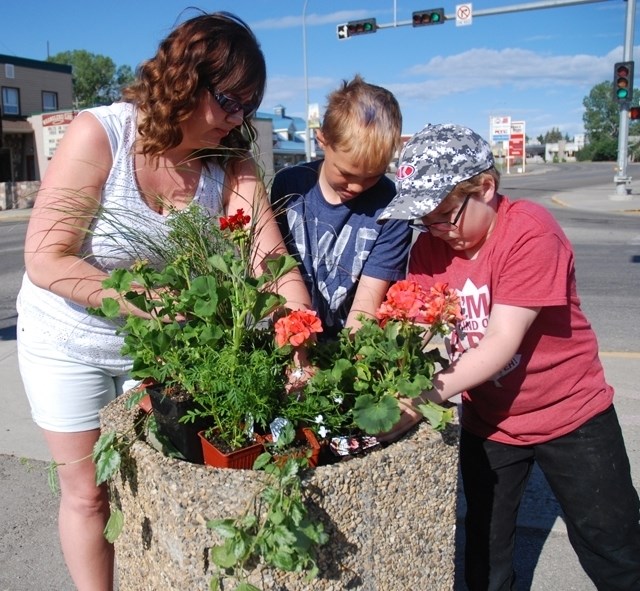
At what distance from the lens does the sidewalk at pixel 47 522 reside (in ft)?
8.62

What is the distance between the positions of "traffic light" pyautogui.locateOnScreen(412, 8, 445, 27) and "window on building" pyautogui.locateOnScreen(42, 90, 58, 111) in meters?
22.2

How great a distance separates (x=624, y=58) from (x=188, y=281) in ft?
67.3

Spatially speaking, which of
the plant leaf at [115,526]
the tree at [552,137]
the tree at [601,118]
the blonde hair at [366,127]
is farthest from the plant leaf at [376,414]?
the tree at [552,137]

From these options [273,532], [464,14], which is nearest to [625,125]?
[464,14]

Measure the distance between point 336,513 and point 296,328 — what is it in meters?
0.43

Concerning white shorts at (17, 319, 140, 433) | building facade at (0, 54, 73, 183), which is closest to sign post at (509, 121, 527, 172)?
building facade at (0, 54, 73, 183)

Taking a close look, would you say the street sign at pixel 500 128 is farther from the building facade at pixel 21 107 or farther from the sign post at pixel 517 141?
the building facade at pixel 21 107

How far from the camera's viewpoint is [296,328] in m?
1.58

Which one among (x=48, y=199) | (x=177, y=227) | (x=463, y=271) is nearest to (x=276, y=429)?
(x=177, y=227)

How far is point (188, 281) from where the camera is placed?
1744mm

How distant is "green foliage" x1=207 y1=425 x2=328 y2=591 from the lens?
1.41 metres

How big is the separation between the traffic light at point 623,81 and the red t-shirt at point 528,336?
61.3 ft

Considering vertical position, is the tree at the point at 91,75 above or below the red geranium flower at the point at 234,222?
above

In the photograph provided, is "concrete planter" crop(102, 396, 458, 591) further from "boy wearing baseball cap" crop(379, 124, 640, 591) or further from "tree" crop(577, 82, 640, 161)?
"tree" crop(577, 82, 640, 161)
